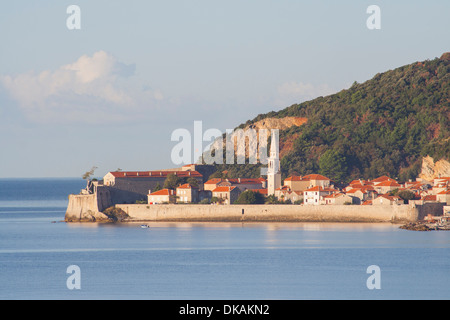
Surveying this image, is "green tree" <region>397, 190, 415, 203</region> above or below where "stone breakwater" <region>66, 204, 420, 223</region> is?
above

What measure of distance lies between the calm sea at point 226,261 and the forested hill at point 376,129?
28929 millimetres

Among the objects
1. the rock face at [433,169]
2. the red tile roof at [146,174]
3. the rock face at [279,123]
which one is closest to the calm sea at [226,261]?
the red tile roof at [146,174]

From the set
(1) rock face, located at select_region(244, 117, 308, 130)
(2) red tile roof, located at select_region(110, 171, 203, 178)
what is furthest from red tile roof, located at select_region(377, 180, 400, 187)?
(1) rock face, located at select_region(244, 117, 308, 130)

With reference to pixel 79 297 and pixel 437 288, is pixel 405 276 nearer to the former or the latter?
pixel 437 288

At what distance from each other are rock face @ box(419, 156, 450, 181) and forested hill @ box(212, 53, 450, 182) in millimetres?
650

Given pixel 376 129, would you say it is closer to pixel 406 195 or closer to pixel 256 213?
pixel 406 195

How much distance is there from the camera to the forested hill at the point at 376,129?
99312 millimetres

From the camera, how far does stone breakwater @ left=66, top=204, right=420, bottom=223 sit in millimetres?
69062

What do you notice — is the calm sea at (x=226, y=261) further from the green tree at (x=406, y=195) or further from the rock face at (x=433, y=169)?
the rock face at (x=433, y=169)

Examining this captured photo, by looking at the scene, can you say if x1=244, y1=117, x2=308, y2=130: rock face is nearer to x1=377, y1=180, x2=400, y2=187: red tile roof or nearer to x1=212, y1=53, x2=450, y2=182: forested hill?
x1=212, y1=53, x2=450, y2=182: forested hill

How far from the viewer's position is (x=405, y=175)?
96188 millimetres

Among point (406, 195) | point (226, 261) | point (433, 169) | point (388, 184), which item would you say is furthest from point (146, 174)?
point (226, 261)

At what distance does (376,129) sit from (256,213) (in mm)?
39370
